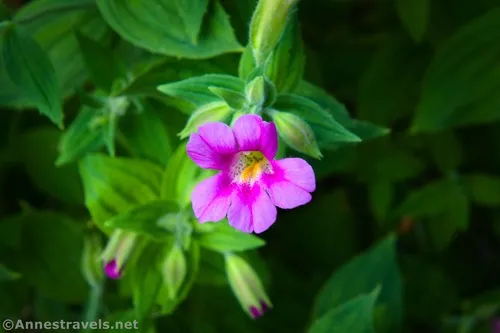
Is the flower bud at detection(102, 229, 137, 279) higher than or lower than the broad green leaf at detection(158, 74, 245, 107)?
lower

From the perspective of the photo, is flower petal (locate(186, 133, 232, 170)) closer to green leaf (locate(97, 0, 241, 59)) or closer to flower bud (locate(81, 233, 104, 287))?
green leaf (locate(97, 0, 241, 59))

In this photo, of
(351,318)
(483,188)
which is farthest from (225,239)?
(483,188)

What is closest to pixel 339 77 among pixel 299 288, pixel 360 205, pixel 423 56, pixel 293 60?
pixel 423 56

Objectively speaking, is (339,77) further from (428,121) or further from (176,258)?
(176,258)

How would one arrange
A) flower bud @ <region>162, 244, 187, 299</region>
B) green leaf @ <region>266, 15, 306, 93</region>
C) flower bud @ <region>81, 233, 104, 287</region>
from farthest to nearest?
flower bud @ <region>81, 233, 104, 287</region> → flower bud @ <region>162, 244, 187, 299</region> → green leaf @ <region>266, 15, 306, 93</region>

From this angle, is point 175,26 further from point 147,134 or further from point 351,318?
point 351,318

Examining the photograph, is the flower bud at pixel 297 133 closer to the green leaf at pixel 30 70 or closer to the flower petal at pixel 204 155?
the flower petal at pixel 204 155

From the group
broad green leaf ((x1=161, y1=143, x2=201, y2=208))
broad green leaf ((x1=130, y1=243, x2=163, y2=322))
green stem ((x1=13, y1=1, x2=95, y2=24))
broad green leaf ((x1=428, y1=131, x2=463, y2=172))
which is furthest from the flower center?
broad green leaf ((x1=428, y1=131, x2=463, y2=172))
